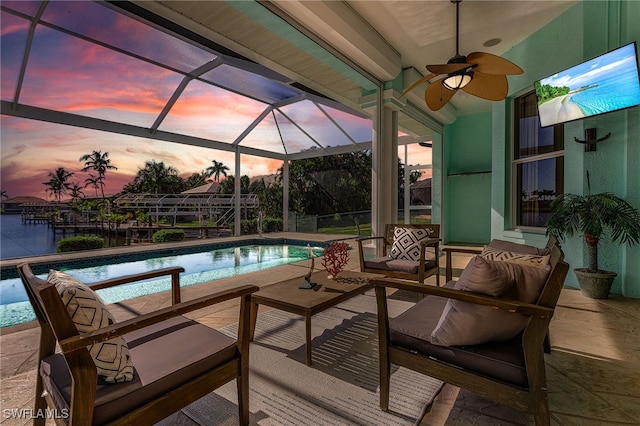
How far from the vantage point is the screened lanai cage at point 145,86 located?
14.6 feet

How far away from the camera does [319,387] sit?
168 cm

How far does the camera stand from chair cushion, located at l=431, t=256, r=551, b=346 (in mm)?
1244

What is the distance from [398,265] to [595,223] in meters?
2.16

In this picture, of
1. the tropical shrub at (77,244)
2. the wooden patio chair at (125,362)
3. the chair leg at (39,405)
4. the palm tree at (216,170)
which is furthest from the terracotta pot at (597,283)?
the palm tree at (216,170)

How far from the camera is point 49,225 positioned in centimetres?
772

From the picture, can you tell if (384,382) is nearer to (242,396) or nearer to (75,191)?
(242,396)

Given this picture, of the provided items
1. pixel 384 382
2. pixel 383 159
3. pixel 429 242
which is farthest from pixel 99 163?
pixel 384 382

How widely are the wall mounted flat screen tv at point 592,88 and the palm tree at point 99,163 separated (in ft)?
33.6

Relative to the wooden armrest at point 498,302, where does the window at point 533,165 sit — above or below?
above

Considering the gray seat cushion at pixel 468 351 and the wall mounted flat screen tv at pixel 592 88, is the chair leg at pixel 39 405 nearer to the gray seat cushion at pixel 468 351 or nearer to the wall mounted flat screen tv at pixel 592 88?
the gray seat cushion at pixel 468 351

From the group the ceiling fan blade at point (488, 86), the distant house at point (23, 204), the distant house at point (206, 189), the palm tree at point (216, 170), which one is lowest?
the distant house at point (23, 204)

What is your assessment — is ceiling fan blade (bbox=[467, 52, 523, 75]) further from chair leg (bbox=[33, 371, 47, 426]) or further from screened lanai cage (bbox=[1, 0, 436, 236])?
chair leg (bbox=[33, 371, 47, 426])

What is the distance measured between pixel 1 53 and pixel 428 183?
354 inches

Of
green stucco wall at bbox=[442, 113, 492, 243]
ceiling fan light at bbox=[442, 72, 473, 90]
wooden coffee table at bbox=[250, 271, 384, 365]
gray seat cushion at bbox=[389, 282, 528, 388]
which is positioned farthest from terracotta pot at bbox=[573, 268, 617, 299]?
green stucco wall at bbox=[442, 113, 492, 243]
